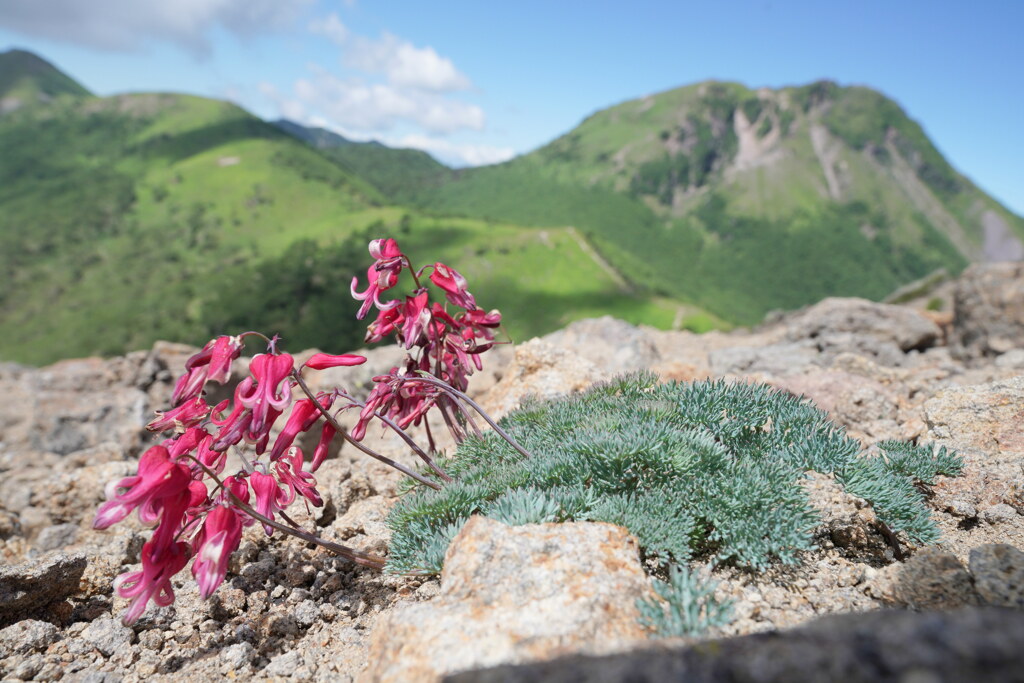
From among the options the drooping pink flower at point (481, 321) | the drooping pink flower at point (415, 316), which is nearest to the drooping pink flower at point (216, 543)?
the drooping pink flower at point (415, 316)

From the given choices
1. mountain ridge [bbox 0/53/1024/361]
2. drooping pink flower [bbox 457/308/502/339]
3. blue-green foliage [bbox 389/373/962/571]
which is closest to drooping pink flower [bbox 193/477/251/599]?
blue-green foliage [bbox 389/373/962/571]

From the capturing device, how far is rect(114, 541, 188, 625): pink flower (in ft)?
8.10

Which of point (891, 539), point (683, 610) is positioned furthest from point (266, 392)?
point (891, 539)

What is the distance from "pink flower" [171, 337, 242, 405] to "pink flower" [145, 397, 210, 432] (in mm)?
139

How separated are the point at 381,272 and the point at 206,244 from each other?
157 meters

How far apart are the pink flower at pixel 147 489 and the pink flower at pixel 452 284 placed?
183cm

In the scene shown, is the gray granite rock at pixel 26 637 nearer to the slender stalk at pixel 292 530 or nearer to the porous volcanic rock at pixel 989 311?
the slender stalk at pixel 292 530

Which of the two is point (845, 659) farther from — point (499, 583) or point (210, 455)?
point (210, 455)

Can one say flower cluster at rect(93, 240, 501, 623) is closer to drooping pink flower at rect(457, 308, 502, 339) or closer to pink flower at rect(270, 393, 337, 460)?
pink flower at rect(270, 393, 337, 460)

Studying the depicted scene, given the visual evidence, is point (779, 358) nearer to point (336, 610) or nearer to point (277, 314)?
point (336, 610)

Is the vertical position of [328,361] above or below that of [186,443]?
above

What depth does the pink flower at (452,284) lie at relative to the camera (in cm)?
374

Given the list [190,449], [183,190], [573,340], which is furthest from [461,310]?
[183,190]

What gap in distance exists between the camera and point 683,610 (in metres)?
2.37
